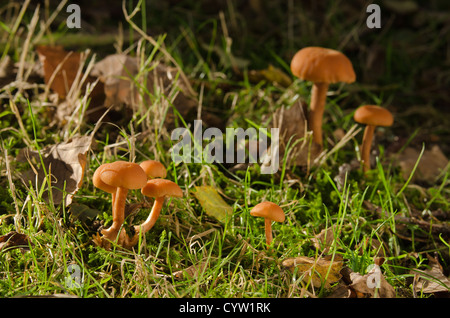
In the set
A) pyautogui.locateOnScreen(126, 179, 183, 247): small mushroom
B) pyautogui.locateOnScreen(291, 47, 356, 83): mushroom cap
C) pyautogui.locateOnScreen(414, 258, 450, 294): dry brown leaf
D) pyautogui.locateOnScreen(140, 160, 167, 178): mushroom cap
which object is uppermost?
pyautogui.locateOnScreen(291, 47, 356, 83): mushroom cap

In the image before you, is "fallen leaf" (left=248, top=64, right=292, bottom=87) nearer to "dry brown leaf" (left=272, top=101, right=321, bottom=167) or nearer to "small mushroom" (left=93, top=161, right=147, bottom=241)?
"dry brown leaf" (left=272, top=101, right=321, bottom=167)

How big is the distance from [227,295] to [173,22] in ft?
10.00

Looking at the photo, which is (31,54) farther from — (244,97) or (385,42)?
(385,42)

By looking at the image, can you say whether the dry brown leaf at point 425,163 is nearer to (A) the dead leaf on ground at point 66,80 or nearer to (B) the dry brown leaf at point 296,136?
(B) the dry brown leaf at point 296,136

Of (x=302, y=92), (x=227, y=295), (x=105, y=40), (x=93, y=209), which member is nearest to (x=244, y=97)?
(x=302, y=92)

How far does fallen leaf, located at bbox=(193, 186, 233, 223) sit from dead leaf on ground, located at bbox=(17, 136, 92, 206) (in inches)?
22.6

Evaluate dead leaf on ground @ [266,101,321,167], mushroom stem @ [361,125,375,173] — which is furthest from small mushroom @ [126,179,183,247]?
mushroom stem @ [361,125,375,173]

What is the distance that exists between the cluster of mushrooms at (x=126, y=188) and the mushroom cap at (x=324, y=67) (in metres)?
1.00

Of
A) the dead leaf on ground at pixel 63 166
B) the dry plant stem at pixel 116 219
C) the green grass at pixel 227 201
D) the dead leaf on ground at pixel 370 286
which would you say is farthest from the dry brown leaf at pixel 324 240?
the dead leaf on ground at pixel 63 166

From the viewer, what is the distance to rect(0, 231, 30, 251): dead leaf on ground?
1.90m

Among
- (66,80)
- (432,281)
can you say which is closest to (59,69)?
(66,80)

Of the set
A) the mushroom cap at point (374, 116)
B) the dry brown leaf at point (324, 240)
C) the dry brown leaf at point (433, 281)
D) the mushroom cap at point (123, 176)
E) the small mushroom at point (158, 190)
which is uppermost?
the mushroom cap at point (374, 116)

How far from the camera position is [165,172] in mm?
2125

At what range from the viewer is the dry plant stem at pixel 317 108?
2.74 metres
